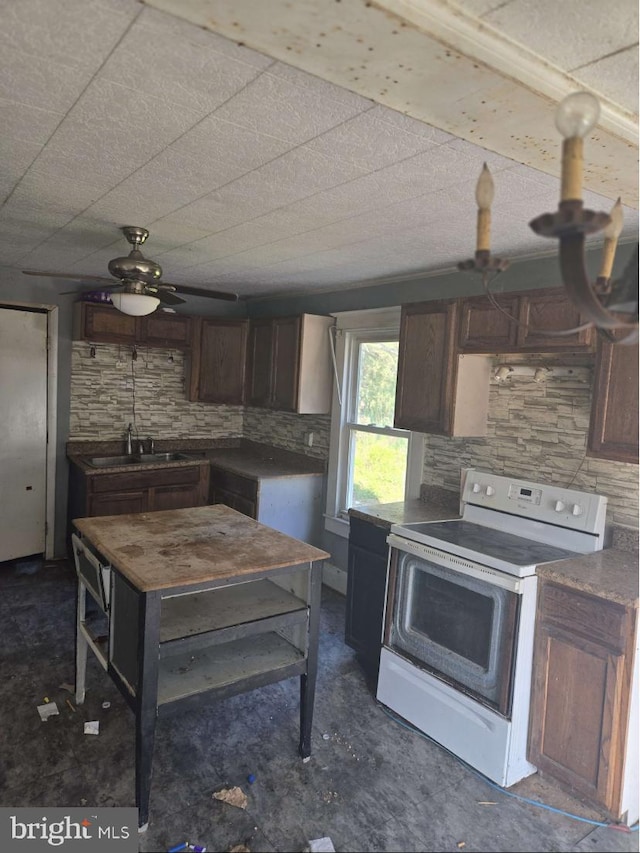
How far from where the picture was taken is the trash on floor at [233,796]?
1.94 meters

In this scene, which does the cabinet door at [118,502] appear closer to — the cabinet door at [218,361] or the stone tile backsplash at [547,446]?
the cabinet door at [218,361]

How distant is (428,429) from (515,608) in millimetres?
1084

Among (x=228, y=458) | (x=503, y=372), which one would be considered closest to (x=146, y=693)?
(x=503, y=372)

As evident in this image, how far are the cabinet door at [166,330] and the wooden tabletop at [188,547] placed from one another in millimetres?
2156

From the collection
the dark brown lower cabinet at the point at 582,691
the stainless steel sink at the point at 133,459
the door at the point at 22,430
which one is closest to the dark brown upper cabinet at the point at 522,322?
the dark brown lower cabinet at the point at 582,691

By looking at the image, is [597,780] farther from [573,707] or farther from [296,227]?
[296,227]

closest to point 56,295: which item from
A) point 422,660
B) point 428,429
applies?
point 428,429

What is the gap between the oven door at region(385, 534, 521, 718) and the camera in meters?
2.15

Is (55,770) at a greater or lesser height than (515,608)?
lesser

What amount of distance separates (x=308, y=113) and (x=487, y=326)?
154 centimetres

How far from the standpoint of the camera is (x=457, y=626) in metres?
2.34

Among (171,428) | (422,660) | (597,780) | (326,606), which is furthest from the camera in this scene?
(171,428)

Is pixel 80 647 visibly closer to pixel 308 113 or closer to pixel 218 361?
pixel 308 113

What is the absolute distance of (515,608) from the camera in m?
2.12
